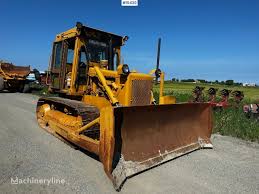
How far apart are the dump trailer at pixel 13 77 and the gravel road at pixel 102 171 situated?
14648 millimetres

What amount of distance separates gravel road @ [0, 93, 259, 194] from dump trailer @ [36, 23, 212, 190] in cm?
24

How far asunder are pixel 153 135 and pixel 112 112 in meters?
1.32

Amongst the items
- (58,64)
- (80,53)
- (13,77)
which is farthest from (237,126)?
(13,77)

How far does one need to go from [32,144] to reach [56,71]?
2473 millimetres

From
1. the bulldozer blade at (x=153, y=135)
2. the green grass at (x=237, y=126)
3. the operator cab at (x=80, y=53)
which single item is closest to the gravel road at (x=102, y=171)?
the bulldozer blade at (x=153, y=135)

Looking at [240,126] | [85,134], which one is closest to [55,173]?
[85,134]

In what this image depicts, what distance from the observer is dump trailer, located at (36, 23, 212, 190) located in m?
4.84

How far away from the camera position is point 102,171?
15.8 ft

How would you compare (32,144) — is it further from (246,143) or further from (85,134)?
(246,143)

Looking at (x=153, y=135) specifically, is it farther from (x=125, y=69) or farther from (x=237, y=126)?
(x=237, y=126)

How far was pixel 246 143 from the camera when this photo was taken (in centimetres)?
737

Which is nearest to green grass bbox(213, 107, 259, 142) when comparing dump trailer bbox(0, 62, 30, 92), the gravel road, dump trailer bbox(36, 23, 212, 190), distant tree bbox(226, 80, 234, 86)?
the gravel road

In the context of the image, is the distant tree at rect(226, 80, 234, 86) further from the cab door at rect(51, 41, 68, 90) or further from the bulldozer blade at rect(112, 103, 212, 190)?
the bulldozer blade at rect(112, 103, 212, 190)

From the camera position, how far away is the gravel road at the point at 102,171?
13.8 feet
